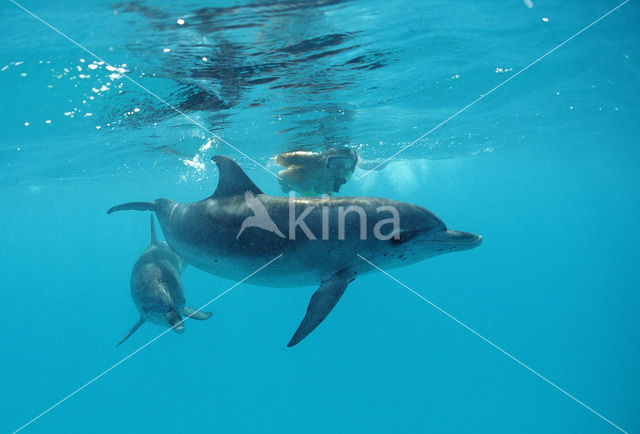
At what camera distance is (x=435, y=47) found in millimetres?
9289

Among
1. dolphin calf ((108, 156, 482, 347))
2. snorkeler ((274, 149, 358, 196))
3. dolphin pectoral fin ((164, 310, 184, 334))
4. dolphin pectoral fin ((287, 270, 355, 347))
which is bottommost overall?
dolphin pectoral fin ((164, 310, 184, 334))

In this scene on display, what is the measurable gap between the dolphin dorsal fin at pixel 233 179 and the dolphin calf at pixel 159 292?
2534mm

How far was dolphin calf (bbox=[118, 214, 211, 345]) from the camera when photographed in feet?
20.9

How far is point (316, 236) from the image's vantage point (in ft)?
15.8

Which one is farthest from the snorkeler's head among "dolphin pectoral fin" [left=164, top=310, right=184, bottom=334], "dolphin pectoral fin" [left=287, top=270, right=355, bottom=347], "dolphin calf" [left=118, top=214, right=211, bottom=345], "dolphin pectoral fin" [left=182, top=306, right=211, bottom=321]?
"dolphin pectoral fin" [left=287, top=270, right=355, bottom=347]

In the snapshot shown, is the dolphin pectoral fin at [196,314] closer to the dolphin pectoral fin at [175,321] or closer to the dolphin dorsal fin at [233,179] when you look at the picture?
the dolphin pectoral fin at [175,321]

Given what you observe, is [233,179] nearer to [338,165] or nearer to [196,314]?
[196,314]

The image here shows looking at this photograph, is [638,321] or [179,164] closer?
[179,164]

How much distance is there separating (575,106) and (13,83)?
23.6 m

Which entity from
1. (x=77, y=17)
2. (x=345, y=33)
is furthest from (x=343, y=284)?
(x=77, y=17)

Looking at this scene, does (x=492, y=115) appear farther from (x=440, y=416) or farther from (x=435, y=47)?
(x=440, y=416)

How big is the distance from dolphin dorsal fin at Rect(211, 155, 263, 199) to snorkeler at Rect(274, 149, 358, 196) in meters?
5.12

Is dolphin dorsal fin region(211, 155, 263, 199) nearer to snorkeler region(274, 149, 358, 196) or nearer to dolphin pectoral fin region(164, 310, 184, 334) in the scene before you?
dolphin pectoral fin region(164, 310, 184, 334)

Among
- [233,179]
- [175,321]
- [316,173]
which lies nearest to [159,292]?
[175,321]
